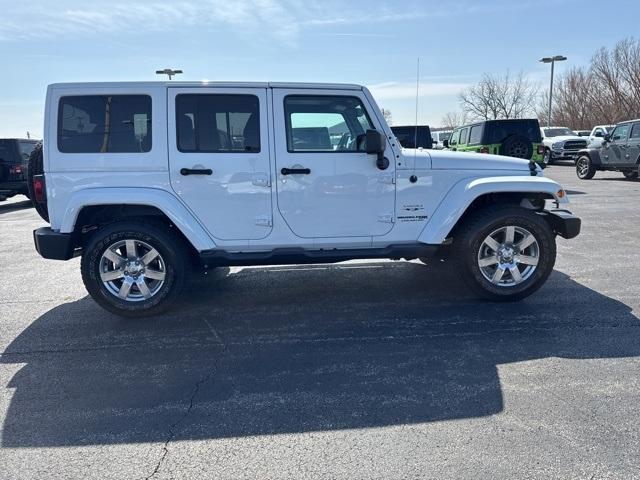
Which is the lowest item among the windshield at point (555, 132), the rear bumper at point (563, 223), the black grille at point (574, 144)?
the rear bumper at point (563, 223)

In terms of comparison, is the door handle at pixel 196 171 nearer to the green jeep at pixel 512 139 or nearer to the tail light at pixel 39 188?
the tail light at pixel 39 188

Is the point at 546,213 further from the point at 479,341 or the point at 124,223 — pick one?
the point at 124,223

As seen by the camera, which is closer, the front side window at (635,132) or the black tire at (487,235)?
the black tire at (487,235)

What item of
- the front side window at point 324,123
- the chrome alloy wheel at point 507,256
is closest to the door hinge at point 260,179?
the front side window at point 324,123

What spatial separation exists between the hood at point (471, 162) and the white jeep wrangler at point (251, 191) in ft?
0.05

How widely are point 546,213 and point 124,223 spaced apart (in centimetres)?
438

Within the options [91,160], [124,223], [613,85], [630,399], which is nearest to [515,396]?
[630,399]

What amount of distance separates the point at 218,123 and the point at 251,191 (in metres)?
0.72

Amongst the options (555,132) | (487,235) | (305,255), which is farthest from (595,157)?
(305,255)

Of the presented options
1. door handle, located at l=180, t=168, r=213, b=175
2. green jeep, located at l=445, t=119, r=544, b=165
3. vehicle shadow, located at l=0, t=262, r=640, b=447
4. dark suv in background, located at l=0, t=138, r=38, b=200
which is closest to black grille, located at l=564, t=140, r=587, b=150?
green jeep, located at l=445, t=119, r=544, b=165

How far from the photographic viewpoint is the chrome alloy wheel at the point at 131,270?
445 cm

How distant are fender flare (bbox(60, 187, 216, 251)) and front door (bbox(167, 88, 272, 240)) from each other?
10 centimetres

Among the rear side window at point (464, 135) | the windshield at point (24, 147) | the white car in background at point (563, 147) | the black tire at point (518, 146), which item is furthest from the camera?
the white car in background at point (563, 147)

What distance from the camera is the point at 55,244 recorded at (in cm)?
430
